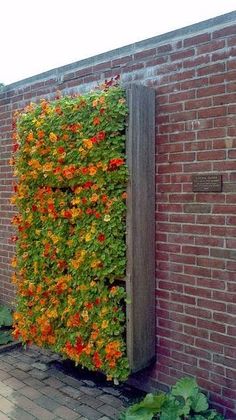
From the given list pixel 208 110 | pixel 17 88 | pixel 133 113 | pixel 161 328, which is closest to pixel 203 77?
pixel 208 110

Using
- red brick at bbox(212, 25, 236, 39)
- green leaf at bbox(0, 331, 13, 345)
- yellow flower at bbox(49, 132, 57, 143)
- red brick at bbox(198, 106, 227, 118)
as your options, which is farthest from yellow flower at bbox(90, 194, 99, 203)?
green leaf at bbox(0, 331, 13, 345)

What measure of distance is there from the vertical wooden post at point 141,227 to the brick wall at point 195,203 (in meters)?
0.08

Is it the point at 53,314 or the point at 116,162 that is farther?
the point at 53,314

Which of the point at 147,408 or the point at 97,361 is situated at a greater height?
the point at 97,361

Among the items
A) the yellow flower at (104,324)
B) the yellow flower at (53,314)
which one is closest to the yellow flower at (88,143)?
the yellow flower at (104,324)

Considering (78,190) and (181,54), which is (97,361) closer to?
(78,190)

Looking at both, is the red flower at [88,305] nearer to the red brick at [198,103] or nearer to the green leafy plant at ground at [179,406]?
the green leafy plant at ground at [179,406]

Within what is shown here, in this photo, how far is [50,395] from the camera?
134 inches

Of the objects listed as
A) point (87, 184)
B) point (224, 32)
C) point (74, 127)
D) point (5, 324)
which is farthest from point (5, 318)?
point (224, 32)

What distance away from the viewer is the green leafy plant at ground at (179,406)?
9.08ft

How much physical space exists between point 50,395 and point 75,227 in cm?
142

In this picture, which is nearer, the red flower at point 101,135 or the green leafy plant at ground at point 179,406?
the green leafy plant at ground at point 179,406

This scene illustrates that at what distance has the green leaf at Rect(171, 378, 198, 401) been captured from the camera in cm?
284

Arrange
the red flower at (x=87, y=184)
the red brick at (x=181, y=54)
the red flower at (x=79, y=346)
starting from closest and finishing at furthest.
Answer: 1. the red brick at (x=181, y=54)
2. the red flower at (x=87, y=184)
3. the red flower at (x=79, y=346)
